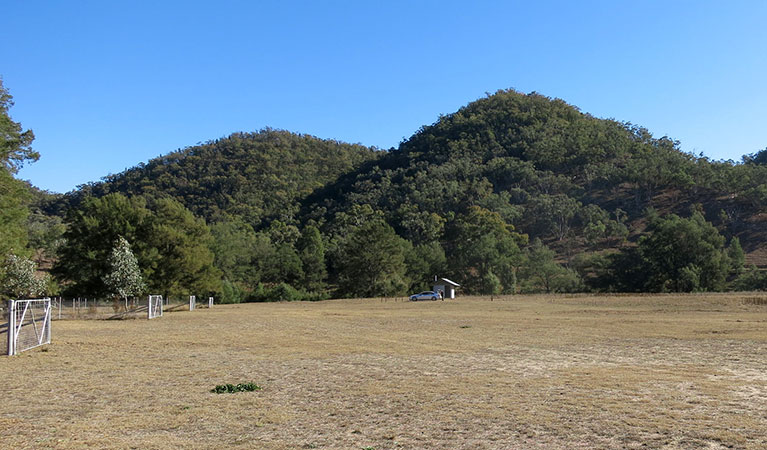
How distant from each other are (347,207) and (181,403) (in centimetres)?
14148

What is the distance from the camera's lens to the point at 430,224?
136 meters

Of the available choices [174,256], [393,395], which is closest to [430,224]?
[174,256]

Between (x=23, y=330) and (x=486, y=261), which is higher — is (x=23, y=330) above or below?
below

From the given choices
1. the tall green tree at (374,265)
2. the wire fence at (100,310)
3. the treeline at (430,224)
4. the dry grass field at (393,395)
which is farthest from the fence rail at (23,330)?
the tall green tree at (374,265)

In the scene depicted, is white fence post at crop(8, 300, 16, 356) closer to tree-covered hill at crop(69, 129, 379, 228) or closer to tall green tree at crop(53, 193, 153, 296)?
tall green tree at crop(53, 193, 153, 296)

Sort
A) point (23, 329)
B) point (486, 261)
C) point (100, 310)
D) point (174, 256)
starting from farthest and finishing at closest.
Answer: point (486, 261) < point (174, 256) < point (100, 310) < point (23, 329)

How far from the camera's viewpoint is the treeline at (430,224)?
61438 millimetres

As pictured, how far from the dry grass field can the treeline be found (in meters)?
27.1

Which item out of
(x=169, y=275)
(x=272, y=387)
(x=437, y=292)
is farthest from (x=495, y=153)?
(x=272, y=387)

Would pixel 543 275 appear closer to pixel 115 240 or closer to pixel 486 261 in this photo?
pixel 486 261

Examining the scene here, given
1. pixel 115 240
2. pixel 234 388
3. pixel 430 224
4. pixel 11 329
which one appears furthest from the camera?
pixel 430 224

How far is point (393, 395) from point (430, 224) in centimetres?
12440

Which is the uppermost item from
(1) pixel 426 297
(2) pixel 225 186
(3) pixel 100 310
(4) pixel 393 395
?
(2) pixel 225 186

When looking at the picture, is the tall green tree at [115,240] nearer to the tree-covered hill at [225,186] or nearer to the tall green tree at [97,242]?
the tall green tree at [97,242]
